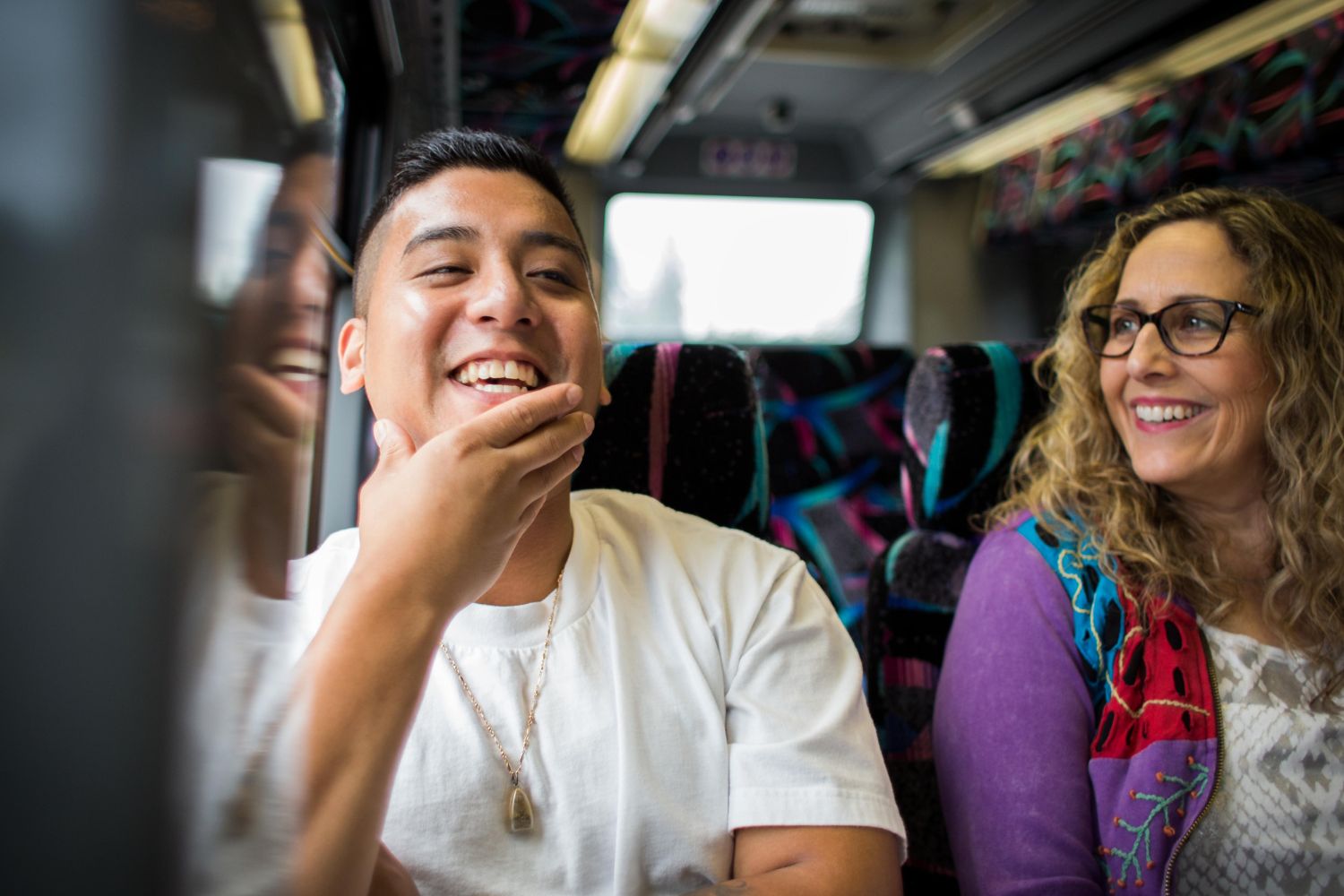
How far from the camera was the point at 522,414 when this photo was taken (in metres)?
1.03

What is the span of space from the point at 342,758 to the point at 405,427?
20.7 inches

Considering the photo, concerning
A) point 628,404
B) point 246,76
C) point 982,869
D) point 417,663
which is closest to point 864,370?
point 628,404

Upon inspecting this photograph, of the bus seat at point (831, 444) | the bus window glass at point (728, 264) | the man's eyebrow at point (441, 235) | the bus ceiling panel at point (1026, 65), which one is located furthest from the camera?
the bus window glass at point (728, 264)

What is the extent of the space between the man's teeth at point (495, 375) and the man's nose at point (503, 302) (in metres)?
0.05

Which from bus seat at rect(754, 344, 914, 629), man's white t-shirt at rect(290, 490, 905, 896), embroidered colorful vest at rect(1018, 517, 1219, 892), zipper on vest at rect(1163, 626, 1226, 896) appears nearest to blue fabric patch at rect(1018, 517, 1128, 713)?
embroidered colorful vest at rect(1018, 517, 1219, 892)

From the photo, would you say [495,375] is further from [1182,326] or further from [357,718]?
[1182,326]

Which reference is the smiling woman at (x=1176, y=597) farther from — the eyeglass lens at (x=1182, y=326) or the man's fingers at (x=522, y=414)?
the man's fingers at (x=522, y=414)

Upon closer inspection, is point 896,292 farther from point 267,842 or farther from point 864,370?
point 267,842

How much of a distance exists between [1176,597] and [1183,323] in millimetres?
481

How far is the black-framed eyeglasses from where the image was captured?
5.17 ft

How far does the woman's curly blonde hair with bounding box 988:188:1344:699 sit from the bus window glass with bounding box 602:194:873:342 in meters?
5.66

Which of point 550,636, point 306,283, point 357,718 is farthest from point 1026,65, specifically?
point 306,283

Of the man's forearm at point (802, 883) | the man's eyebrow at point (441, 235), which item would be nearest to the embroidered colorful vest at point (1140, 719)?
the man's forearm at point (802, 883)

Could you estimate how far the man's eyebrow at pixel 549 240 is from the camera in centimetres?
130
